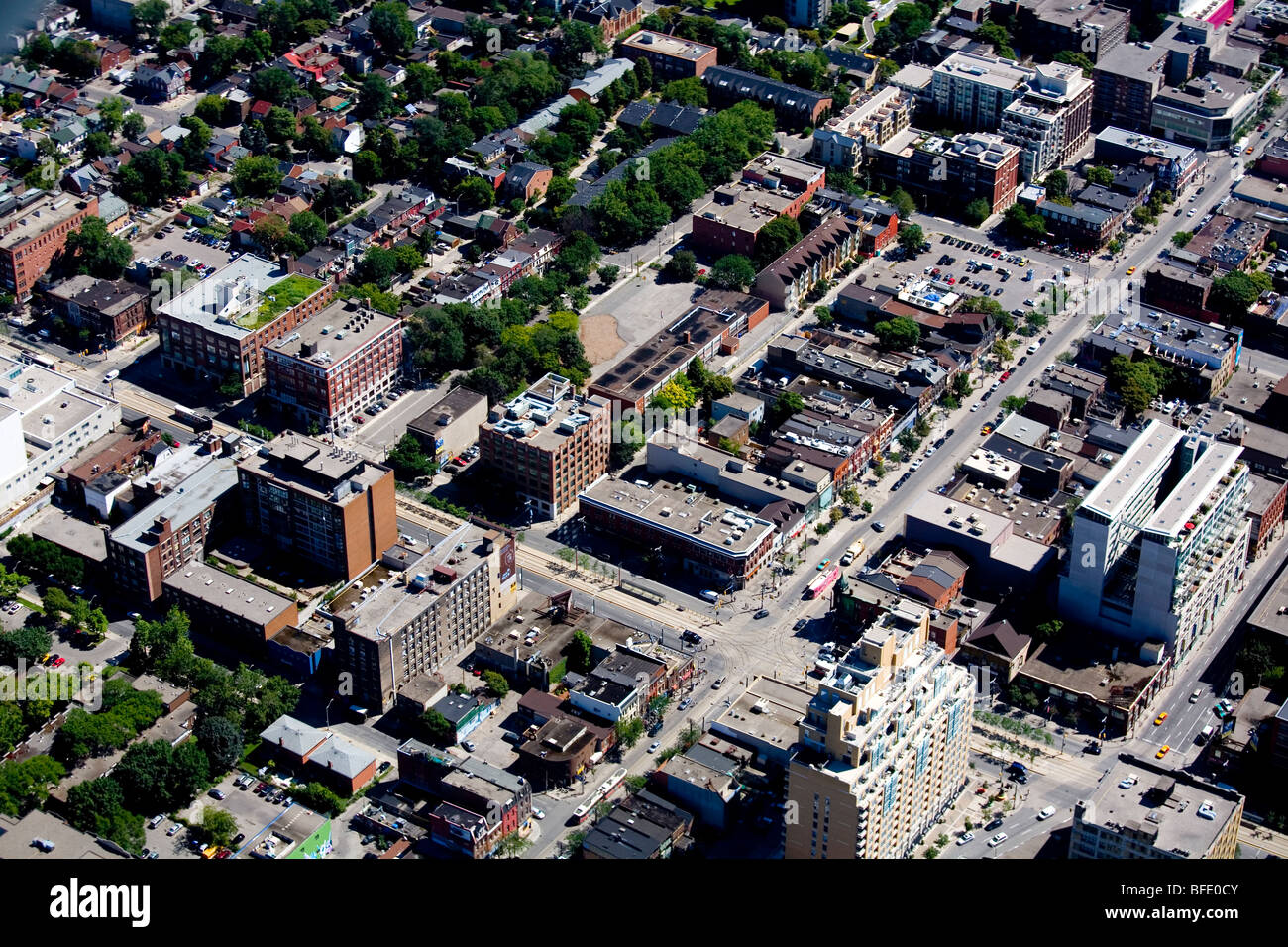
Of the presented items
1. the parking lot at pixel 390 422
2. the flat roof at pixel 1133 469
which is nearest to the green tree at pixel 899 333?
the flat roof at pixel 1133 469

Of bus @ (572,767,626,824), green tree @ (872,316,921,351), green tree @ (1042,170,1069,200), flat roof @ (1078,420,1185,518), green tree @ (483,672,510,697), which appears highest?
flat roof @ (1078,420,1185,518)

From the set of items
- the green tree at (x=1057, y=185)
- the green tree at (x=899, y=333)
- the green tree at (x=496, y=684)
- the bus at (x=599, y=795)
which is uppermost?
the green tree at (x=1057, y=185)

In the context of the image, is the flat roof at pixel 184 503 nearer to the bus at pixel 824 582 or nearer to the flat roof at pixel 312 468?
the flat roof at pixel 312 468

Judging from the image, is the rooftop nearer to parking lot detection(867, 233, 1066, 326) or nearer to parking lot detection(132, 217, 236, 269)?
parking lot detection(867, 233, 1066, 326)

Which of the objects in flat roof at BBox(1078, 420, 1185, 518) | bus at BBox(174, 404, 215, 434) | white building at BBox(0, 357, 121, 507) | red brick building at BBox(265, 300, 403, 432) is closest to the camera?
flat roof at BBox(1078, 420, 1185, 518)

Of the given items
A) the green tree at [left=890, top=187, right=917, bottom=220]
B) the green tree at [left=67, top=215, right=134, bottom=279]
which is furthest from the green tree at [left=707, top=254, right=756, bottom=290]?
the green tree at [left=67, top=215, right=134, bottom=279]

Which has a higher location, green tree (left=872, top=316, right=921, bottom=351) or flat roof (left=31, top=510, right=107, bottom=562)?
A: green tree (left=872, top=316, right=921, bottom=351)
